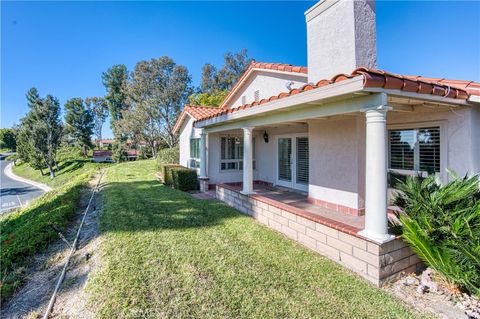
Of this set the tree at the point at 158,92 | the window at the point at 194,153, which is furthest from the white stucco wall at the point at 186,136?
the tree at the point at 158,92

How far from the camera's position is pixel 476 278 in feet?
12.2

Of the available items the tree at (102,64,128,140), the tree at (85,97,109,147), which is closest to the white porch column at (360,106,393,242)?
the tree at (102,64,128,140)

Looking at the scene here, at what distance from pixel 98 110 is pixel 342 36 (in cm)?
6765

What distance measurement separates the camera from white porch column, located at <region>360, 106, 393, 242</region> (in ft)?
13.9

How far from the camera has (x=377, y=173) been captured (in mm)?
4250

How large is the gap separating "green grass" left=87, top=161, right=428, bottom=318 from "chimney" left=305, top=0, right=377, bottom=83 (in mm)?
5286

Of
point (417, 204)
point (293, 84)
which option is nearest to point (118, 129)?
point (293, 84)

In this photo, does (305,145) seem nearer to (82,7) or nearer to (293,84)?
(293,84)

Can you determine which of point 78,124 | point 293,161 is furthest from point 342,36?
point 78,124

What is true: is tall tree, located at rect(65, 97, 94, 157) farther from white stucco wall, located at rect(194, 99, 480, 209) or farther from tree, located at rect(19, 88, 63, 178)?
white stucco wall, located at rect(194, 99, 480, 209)

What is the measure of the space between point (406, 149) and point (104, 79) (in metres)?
62.7

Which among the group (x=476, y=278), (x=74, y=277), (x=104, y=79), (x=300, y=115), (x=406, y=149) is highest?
(x=104, y=79)

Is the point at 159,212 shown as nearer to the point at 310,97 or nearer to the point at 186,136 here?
the point at 310,97

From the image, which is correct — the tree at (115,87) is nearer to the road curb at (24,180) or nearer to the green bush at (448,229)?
the road curb at (24,180)
